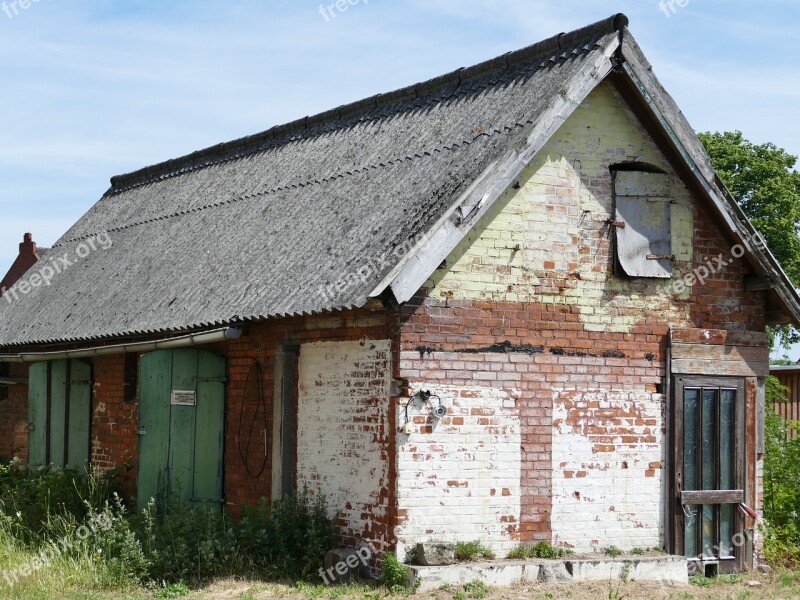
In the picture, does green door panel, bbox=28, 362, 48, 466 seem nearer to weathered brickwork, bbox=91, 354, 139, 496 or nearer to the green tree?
weathered brickwork, bbox=91, 354, 139, 496

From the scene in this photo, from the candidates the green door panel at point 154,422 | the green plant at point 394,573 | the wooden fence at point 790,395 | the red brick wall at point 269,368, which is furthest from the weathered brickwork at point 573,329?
the wooden fence at point 790,395

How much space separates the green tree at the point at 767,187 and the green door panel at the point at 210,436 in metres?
20.6

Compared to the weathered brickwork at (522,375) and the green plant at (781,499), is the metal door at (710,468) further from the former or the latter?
the green plant at (781,499)

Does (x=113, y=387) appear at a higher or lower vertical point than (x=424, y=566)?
higher

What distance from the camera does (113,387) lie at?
48.0 feet

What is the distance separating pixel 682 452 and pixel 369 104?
603cm

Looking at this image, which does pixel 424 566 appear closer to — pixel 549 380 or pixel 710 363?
pixel 549 380

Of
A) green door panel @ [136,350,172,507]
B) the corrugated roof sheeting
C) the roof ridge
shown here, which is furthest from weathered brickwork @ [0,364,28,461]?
green door panel @ [136,350,172,507]

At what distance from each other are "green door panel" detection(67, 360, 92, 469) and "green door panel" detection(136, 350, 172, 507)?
2626mm

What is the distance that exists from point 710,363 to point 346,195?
4303 mm

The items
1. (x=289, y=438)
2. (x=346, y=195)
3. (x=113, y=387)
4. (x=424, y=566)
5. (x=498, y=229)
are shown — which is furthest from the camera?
(x=113, y=387)

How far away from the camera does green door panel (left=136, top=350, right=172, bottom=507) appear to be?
12.6m

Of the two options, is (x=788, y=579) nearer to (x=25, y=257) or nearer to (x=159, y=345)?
(x=159, y=345)

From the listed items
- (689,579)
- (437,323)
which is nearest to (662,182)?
(437,323)
